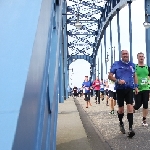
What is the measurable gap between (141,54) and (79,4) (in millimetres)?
40040

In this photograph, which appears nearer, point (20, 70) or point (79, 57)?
point (20, 70)

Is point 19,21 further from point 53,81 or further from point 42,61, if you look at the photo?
point 53,81

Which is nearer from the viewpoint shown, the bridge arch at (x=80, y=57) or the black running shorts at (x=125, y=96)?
the black running shorts at (x=125, y=96)

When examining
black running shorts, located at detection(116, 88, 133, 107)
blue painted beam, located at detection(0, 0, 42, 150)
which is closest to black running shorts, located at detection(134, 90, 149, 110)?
black running shorts, located at detection(116, 88, 133, 107)

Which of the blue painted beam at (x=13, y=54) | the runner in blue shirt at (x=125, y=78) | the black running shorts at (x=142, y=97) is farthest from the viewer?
the black running shorts at (x=142, y=97)

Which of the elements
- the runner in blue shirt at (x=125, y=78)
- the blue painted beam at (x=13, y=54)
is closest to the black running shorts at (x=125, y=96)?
the runner in blue shirt at (x=125, y=78)

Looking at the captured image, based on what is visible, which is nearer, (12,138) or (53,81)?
(12,138)

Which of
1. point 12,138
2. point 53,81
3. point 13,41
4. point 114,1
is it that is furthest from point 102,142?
point 114,1

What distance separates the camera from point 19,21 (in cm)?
203

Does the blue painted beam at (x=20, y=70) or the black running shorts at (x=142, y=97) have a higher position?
the blue painted beam at (x=20, y=70)

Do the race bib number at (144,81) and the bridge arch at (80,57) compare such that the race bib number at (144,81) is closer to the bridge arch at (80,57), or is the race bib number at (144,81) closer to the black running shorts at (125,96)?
the black running shorts at (125,96)

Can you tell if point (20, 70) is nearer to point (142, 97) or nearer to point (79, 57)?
point (142, 97)

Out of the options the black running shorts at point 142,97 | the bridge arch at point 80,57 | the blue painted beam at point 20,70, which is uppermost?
the bridge arch at point 80,57

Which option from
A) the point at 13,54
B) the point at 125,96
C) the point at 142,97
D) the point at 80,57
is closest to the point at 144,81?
the point at 142,97
